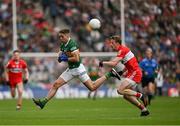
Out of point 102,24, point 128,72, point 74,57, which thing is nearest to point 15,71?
point 74,57

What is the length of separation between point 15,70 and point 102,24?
14976 millimetres

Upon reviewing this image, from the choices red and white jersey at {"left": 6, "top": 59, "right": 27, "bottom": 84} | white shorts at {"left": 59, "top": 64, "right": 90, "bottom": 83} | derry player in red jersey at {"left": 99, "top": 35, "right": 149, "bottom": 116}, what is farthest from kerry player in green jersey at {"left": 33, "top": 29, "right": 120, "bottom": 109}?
red and white jersey at {"left": 6, "top": 59, "right": 27, "bottom": 84}

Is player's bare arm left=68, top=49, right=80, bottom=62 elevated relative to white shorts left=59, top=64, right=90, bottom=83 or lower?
elevated

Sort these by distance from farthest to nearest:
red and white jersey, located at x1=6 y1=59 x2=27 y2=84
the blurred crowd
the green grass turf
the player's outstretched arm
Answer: the blurred crowd, red and white jersey, located at x1=6 y1=59 x2=27 y2=84, the player's outstretched arm, the green grass turf

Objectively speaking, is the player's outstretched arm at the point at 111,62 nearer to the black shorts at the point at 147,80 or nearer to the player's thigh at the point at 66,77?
the player's thigh at the point at 66,77

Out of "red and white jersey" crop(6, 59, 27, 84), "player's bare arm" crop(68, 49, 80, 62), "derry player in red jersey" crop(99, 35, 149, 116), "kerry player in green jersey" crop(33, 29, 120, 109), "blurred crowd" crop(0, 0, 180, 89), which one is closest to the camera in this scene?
"derry player in red jersey" crop(99, 35, 149, 116)

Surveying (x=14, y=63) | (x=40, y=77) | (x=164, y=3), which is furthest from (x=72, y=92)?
(x=14, y=63)

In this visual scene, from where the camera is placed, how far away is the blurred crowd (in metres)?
45.6

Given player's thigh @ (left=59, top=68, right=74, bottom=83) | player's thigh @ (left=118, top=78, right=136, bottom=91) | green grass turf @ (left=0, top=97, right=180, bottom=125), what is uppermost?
player's thigh @ (left=59, top=68, right=74, bottom=83)

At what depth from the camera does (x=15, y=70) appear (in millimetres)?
32531

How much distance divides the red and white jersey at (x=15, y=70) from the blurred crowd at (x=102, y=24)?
1130 centimetres

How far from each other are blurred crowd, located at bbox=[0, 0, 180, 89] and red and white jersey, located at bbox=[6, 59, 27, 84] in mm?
11296

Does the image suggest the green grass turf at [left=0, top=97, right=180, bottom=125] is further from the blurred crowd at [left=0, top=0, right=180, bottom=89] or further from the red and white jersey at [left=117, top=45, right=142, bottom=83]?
the blurred crowd at [left=0, top=0, right=180, bottom=89]

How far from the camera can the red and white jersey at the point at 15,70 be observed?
32.2 meters
